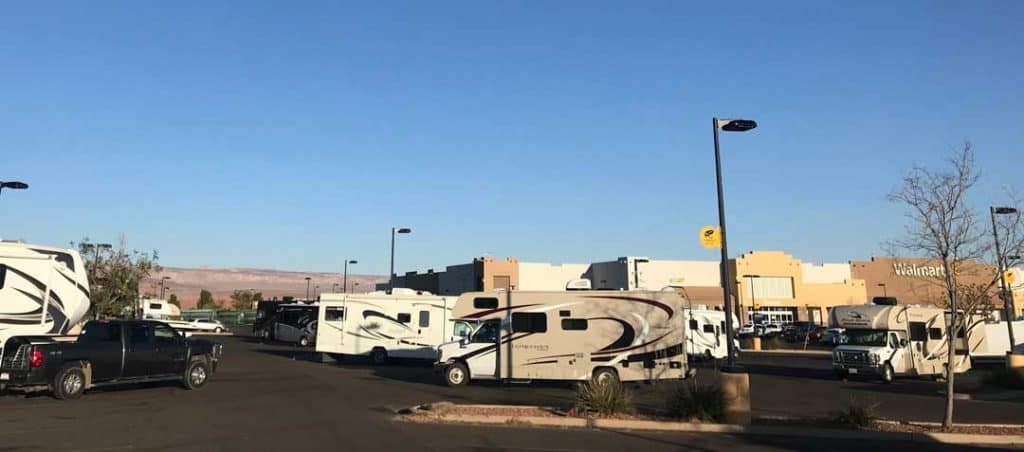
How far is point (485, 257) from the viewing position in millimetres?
79875

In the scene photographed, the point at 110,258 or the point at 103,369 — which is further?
the point at 110,258

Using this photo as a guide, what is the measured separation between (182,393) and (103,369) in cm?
187

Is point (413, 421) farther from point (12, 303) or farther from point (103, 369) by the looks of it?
point (12, 303)

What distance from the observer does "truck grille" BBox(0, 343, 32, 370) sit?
15117mm

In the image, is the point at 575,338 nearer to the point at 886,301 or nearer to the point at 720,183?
the point at 720,183

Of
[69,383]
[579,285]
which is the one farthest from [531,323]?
[69,383]

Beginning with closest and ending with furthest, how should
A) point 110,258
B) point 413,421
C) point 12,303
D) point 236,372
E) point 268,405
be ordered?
point 413,421
point 268,405
point 12,303
point 236,372
point 110,258

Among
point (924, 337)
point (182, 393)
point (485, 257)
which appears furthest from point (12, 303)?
point (485, 257)

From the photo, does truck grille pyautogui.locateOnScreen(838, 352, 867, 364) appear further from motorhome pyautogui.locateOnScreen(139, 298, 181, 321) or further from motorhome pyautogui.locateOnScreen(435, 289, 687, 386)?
motorhome pyautogui.locateOnScreen(139, 298, 181, 321)

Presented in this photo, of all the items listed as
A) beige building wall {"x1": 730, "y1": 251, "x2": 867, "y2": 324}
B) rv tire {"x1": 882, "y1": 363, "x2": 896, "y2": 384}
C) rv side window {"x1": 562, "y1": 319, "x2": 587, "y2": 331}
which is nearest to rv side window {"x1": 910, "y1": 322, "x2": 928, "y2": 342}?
rv tire {"x1": 882, "y1": 363, "x2": 896, "y2": 384}

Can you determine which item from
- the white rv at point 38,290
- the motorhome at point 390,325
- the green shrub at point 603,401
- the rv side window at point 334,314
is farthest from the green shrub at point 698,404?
the rv side window at point 334,314

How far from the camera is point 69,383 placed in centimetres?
1562

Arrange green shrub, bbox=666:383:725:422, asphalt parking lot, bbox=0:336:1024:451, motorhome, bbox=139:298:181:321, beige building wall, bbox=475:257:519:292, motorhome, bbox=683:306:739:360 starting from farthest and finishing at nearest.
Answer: beige building wall, bbox=475:257:519:292 < motorhome, bbox=139:298:181:321 < motorhome, bbox=683:306:739:360 < green shrub, bbox=666:383:725:422 < asphalt parking lot, bbox=0:336:1024:451

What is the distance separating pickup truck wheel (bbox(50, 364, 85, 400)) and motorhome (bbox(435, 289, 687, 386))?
360 inches
